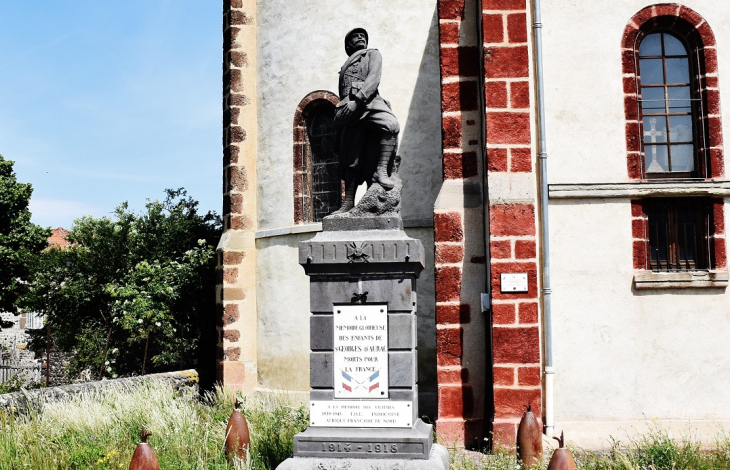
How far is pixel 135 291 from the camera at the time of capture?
1452cm

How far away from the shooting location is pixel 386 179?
711 cm

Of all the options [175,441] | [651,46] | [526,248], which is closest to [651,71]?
[651,46]

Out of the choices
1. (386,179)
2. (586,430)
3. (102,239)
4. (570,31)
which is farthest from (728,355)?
(102,239)

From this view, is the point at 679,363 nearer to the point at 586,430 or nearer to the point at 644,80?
the point at 586,430

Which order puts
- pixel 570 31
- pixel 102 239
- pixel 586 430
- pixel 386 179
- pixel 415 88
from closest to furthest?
pixel 386 179, pixel 586 430, pixel 570 31, pixel 415 88, pixel 102 239

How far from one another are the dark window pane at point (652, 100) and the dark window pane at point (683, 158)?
21.2 inches

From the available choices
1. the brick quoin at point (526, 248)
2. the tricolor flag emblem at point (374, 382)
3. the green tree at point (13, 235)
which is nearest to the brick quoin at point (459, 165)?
the brick quoin at point (526, 248)

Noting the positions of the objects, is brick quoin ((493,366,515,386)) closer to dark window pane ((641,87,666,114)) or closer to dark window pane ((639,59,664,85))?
dark window pane ((641,87,666,114))

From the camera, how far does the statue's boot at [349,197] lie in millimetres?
7133

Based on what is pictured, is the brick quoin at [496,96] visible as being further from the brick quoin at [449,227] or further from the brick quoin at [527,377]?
the brick quoin at [527,377]

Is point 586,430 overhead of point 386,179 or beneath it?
beneath

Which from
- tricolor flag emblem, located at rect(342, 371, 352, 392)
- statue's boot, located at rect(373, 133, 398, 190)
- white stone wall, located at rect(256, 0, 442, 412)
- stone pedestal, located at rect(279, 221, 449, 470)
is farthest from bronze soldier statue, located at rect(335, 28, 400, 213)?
white stone wall, located at rect(256, 0, 442, 412)

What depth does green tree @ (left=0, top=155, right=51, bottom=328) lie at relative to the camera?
23.2 meters

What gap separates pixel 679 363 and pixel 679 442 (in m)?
1.06
